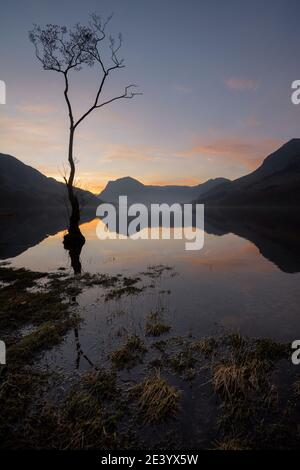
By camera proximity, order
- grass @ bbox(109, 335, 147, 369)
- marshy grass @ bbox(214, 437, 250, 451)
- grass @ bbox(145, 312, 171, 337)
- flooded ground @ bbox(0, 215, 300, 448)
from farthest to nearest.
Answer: grass @ bbox(145, 312, 171, 337) → grass @ bbox(109, 335, 147, 369) → flooded ground @ bbox(0, 215, 300, 448) → marshy grass @ bbox(214, 437, 250, 451)

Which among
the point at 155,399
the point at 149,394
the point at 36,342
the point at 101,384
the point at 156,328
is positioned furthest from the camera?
the point at 156,328

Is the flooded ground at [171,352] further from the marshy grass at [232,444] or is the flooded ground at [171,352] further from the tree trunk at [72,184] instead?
the tree trunk at [72,184]

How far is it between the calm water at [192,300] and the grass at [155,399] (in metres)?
2.30

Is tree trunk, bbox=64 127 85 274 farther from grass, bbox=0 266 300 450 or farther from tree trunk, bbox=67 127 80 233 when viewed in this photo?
grass, bbox=0 266 300 450

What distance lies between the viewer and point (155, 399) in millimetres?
7387

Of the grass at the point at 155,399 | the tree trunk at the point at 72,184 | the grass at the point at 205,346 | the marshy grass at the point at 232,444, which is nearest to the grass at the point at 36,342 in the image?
the grass at the point at 155,399

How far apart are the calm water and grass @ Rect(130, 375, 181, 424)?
90.5 inches

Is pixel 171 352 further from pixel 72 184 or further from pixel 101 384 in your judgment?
pixel 72 184

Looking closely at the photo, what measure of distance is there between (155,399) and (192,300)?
855cm

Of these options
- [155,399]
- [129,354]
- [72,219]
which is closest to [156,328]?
[129,354]

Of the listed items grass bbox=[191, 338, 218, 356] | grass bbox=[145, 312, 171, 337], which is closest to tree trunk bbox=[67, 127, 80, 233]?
grass bbox=[145, 312, 171, 337]

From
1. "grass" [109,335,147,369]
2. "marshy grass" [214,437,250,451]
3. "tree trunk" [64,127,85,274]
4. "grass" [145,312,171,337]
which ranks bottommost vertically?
"marshy grass" [214,437,250,451]

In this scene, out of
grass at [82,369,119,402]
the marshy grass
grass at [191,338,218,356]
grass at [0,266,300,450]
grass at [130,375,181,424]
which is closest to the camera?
the marshy grass

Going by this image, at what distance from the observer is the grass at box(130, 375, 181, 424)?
7059 millimetres
